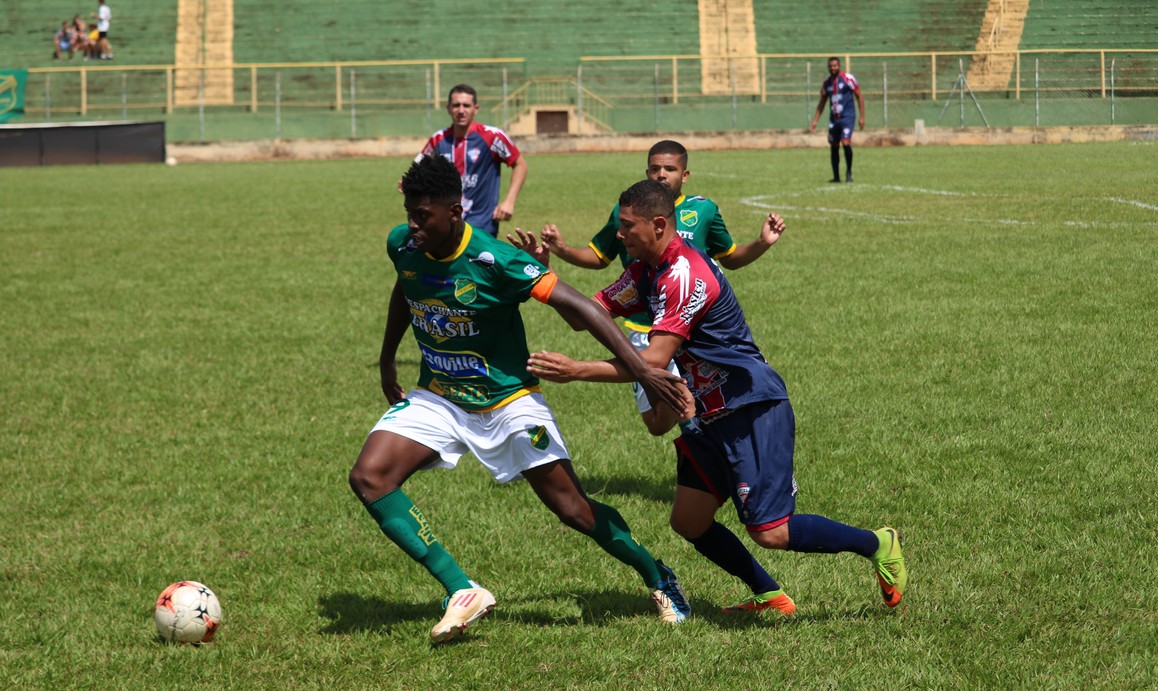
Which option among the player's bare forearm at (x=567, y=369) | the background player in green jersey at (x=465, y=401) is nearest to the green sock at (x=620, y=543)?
the background player in green jersey at (x=465, y=401)

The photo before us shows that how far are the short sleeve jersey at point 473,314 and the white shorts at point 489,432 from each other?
2.1 inches

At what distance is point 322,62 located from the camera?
44312 mm

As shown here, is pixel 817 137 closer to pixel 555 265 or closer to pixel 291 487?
pixel 555 265

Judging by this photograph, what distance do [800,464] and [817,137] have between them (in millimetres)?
32330

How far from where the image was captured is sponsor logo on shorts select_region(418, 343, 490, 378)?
5.16 m

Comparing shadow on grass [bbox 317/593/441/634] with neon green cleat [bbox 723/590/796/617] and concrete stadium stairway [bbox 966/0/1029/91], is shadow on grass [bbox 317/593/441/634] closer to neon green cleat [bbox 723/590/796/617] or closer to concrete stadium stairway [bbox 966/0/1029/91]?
neon green cleat [bbox 723/590/796/617]

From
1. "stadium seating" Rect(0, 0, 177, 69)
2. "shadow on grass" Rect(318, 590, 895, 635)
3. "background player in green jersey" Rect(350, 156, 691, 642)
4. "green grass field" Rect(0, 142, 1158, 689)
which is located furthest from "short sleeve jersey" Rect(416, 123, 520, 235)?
"stadium seating" Rect(0, 0, 177, 69)

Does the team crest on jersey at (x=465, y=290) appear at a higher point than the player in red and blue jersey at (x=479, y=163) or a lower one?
lower

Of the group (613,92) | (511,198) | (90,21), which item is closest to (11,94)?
(90,21)

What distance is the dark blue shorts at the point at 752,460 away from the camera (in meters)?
4.84

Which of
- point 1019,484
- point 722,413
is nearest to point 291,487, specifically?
point 722,413

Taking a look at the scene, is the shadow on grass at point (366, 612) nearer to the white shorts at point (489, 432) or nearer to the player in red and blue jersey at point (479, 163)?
the white shorts at point (489, 432)

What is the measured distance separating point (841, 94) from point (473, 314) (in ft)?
68.5

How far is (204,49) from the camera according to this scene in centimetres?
4522
